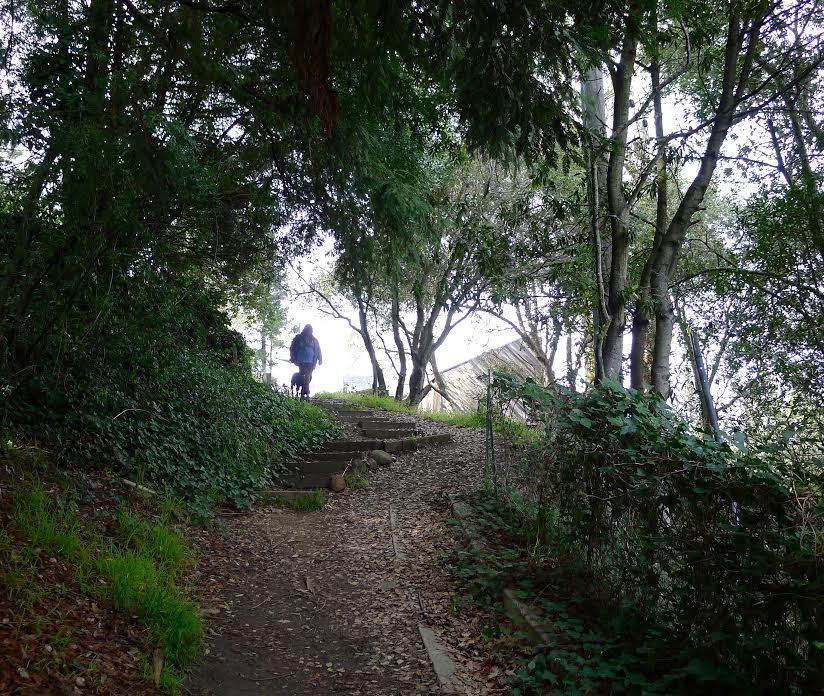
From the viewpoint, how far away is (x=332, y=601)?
187 inches

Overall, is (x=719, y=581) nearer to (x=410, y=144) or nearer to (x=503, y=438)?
(x=503, y=438)

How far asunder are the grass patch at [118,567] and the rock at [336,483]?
11.7 feet

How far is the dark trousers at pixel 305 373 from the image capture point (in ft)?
44.0

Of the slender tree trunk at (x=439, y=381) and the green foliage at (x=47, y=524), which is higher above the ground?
the slender tree trunk at (x=439, y=381)

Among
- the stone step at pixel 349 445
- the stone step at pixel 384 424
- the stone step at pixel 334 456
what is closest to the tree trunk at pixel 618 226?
the stone step at pixel 334 456

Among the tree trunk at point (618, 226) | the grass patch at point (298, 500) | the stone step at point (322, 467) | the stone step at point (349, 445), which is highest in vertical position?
the tree trunk at point (618, 226)

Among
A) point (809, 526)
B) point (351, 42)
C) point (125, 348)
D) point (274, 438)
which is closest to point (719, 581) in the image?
point (809, 526)

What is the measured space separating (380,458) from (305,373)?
175 inches

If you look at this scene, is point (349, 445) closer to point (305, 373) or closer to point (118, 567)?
point (305, 373)

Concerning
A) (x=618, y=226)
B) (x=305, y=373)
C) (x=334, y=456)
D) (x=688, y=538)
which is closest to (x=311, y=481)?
(x=334, y=456)

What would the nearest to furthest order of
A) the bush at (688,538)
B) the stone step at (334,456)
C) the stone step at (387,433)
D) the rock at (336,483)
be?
1. the bush at (688,538)
2. the rock at (336,483)
3. the stone step at (334,456)
4. the stone step at (387,433)

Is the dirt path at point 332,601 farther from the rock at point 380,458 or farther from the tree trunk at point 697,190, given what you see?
the tree trunk at point 697,190

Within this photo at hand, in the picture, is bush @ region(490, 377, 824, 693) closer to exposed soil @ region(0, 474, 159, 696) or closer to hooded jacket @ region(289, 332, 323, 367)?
exposed soil @ region(0, 474, 159, 696)

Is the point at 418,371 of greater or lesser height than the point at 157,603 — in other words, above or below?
above
